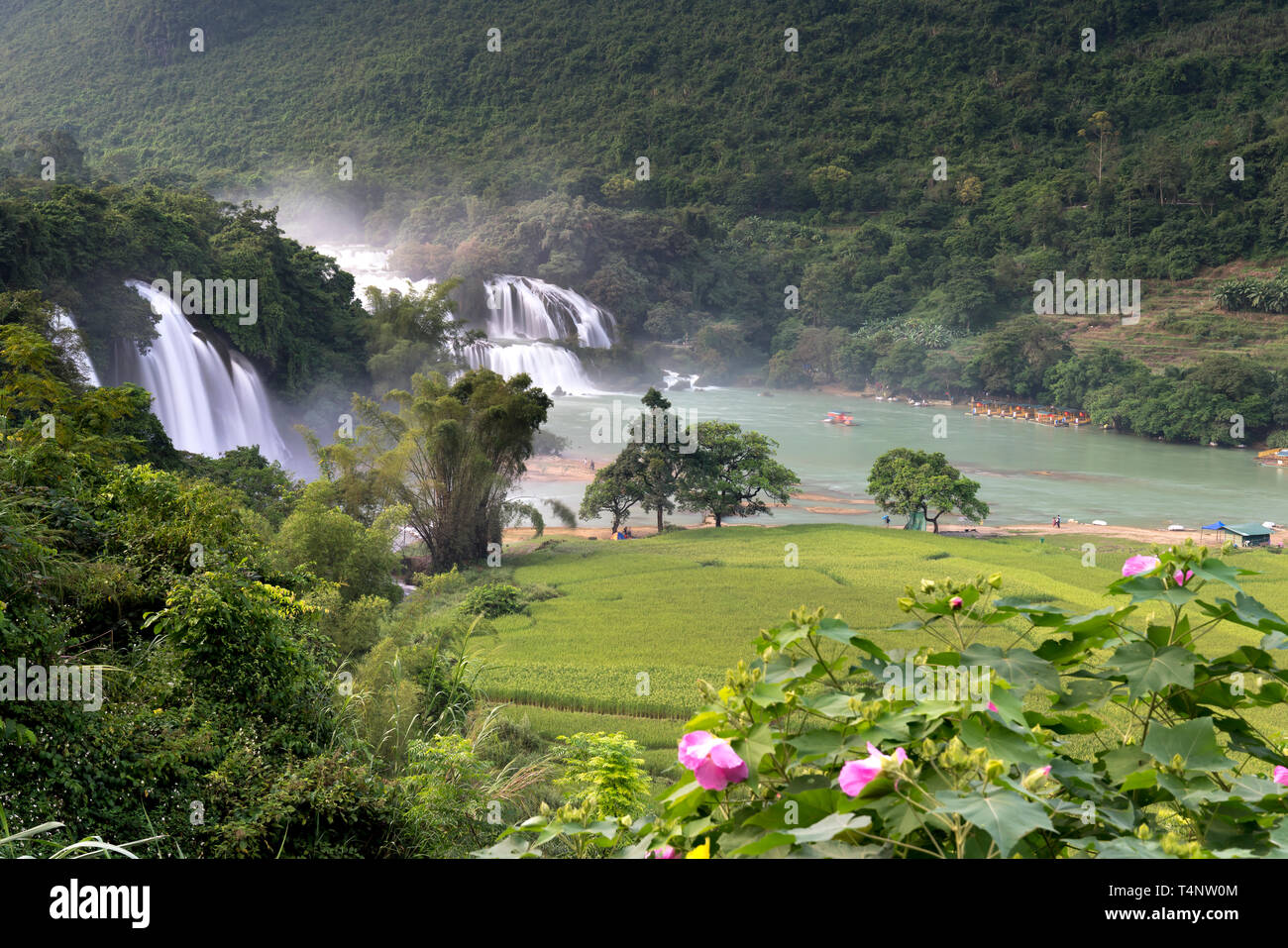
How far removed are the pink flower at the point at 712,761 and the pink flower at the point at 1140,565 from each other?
1.96ft

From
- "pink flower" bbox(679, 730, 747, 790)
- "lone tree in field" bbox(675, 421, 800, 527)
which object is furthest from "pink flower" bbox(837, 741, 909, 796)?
"lone tree in field" bbox(675, 421, 800, 527)

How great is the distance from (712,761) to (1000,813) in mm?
265

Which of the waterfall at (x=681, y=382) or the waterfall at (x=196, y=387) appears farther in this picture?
the waterfall at (x=681, y=382)

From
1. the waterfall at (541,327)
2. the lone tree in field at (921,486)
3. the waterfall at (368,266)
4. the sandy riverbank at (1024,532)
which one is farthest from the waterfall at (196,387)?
the waterfall at (368,266)

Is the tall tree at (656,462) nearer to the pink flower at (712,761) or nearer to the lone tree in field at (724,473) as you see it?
the lone tree in field at (724,473)

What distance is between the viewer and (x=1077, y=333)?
3244cm

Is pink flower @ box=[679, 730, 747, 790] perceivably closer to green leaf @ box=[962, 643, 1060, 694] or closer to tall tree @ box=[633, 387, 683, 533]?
green leaf @ box=[962, 643, 1060, 694]

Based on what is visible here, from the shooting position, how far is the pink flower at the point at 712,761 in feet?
3.07

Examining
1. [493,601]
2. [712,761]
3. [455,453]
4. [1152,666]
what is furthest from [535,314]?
[712,761]

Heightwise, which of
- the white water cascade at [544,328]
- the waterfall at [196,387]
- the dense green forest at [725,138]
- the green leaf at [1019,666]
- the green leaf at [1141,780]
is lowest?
the green leaf at [1141,780]

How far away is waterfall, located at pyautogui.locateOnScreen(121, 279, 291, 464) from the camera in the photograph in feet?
47.9

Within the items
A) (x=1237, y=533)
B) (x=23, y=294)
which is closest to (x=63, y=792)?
(x=23, y=294)

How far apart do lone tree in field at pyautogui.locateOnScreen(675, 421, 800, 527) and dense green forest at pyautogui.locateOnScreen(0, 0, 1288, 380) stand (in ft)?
57.9
